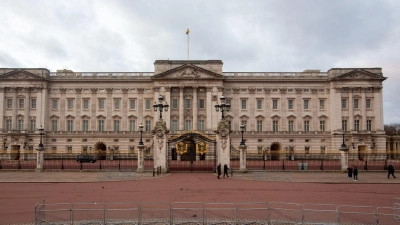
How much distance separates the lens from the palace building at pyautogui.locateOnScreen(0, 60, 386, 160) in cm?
6141

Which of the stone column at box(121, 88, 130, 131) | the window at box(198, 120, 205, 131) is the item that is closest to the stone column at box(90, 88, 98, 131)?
the stone column at box(121, 88, 130, 131)

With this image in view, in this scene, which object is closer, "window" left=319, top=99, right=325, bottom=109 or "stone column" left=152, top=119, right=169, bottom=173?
"stone column" left=152, top=119, right=169, bottom=173

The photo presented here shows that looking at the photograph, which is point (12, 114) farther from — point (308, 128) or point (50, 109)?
point (308, 128)

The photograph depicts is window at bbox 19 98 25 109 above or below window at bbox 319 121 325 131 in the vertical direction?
above

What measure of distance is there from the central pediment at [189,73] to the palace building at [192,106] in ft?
0.62

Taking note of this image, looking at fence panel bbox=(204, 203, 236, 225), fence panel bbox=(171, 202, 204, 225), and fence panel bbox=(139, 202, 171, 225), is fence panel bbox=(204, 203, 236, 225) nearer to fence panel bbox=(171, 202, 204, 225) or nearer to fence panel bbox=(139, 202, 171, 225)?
fence panel bbox=(171, 202, 204, 225)

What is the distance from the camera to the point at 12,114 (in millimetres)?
61906

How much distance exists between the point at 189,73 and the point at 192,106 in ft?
20.6

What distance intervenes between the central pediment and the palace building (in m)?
0.19

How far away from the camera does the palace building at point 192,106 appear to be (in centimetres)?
6141

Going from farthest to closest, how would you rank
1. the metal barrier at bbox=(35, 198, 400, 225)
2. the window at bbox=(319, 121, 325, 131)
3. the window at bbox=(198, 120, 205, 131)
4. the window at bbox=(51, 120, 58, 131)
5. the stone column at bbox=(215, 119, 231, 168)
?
the window at bbox=(319, 121, 325, 131) → the window at bbox=(51, 120, 58, 131) → the window at bbox=(198, 120, 205, 131) → the stone column at bbox=(215, 119, 231, 168) → the metal barrier at bbox=(35, 198, 400, 225)

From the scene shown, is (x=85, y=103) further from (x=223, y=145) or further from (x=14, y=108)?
(x=223, y=145)

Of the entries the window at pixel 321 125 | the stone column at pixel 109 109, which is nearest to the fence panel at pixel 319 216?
the window at pixel 321 125

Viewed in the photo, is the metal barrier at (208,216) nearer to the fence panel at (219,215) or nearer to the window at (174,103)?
the fence panel at (219,215)
